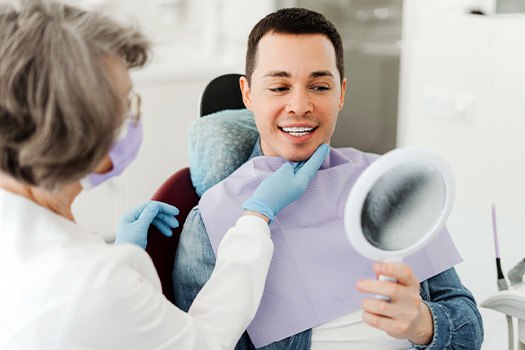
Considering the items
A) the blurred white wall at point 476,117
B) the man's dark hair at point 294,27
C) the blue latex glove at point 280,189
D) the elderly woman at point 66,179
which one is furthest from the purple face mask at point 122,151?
the blurred white wall at point 476,117

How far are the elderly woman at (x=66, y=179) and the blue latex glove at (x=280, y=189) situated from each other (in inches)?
12.2

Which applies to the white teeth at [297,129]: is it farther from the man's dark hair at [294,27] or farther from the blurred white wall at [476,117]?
the blurred white wall at [476,117]

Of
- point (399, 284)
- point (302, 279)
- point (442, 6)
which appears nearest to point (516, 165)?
point (442, 6)

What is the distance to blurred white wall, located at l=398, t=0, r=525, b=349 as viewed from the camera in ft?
7.11

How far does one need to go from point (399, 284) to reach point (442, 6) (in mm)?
1687

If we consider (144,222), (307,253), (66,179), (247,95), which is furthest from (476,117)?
(66,179)

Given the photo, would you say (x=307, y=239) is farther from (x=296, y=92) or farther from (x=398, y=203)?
(x=398, y=203)

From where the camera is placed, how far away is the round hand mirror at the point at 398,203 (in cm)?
95

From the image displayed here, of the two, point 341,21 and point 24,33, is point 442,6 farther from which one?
point 24,33

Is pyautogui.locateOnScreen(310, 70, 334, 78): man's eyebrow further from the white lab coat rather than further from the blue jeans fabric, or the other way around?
the white lab coat

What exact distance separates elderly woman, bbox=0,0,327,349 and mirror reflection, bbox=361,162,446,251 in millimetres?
322

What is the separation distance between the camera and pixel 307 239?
1.40 m

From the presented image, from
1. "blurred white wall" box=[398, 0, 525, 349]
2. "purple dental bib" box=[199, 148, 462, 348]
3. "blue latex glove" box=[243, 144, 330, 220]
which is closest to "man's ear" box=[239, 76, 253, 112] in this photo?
"purple dental bib" box=[199, 148, 462, 348]

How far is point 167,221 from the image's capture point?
4.66ft
